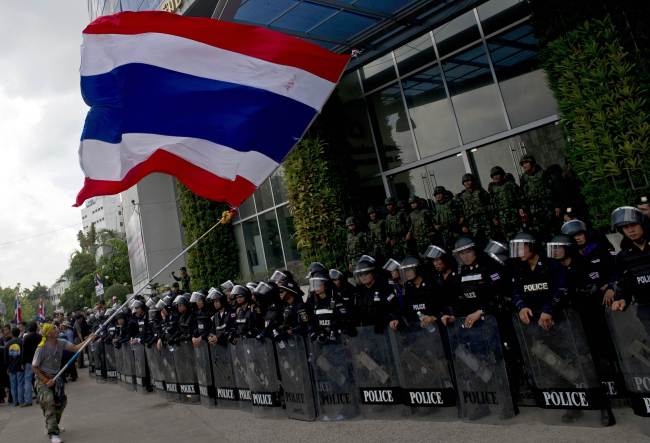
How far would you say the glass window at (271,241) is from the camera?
17469mm

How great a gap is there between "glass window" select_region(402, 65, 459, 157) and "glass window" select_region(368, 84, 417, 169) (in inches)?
11.4

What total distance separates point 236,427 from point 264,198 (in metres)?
12.4

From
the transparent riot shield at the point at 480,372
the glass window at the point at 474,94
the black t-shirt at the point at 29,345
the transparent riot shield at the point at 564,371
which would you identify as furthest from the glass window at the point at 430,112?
the black t-shirt at the point at 29,345

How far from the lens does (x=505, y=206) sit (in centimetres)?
884

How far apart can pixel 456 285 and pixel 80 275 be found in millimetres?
69513

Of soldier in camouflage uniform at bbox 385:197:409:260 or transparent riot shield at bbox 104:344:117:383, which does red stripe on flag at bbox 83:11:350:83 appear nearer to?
soldier in camouflage uniform at bbox 385:197:409:260

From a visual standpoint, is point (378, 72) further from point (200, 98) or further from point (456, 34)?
point (200, 98)

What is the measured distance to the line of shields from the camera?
4.19 metres

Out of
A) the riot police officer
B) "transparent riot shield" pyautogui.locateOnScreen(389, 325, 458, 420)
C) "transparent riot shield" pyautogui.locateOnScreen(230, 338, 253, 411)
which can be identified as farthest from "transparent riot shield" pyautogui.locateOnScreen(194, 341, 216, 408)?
"transparent riot shield" pyautogui.locateOnScreen(389, 325, 458, 420)

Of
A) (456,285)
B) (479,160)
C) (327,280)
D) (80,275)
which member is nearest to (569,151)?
(479,160)

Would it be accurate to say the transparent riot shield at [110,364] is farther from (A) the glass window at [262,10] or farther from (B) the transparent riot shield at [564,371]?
(B) the transparent riot shield at [564,371]

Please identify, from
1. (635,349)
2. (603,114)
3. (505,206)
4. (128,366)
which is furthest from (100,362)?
(603,114)

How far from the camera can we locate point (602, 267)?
521 centimetres

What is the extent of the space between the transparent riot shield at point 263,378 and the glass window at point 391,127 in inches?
333
